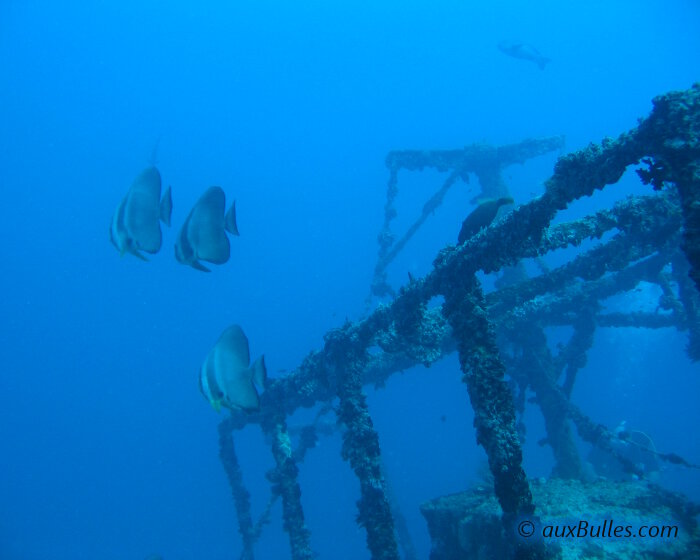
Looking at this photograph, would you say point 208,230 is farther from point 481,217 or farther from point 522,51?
point 522,51

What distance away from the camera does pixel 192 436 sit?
88500 mm

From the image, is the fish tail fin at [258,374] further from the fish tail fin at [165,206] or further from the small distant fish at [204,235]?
the fish tail fin at [165,206]

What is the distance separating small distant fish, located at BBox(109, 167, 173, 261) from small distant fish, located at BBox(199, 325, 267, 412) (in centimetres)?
90

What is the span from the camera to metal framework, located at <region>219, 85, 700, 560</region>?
3055 millimetres

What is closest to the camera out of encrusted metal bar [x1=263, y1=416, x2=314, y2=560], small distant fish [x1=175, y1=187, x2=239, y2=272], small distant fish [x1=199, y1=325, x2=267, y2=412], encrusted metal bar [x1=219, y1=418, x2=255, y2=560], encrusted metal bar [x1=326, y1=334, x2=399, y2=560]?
small distant fish [x1=175, y1=187, x2=239, y2=272]

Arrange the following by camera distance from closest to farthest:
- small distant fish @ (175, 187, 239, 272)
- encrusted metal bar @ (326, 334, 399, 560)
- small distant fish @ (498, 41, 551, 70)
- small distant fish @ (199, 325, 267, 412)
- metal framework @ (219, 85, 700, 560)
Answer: metal framework @ (219, 85, 700, 560), small distant fish @ (175, 187, 239, 272), small distant fish @ (199, 325, 267, 412), encrusted metal bar @ (326, 334, 399, 560), small distant fish @ (498, 41, 551, 70)

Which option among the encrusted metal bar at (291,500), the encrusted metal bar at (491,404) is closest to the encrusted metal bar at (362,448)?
the encrusted metal bar at (291,500)

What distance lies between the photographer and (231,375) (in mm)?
3355

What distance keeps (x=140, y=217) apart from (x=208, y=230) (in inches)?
20.5

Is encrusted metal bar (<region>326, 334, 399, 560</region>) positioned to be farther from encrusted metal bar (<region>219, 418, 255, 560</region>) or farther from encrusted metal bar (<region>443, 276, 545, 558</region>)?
encrusted metal bar (<region>219, 418, 255, 560</region>)

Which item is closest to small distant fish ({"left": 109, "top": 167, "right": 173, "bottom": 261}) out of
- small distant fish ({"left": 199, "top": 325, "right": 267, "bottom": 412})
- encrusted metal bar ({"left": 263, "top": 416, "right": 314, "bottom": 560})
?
small distant fish ({"left": 199, "top": 325, "right": 267, "bottom": 412})

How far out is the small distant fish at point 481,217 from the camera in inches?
144

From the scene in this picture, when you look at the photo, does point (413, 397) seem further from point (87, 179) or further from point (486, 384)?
point (87, 179)

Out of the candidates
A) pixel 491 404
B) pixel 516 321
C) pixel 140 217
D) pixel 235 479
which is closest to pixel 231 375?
Answer: pixel 140 217
